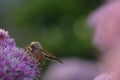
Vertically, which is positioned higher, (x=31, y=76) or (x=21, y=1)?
(x=21, y=1)

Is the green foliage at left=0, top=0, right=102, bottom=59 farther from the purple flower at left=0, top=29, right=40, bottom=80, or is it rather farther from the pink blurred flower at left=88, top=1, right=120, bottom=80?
the purple flower at left=0, top=29, right=40, bottom=80

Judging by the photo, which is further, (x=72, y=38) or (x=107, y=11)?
(x=72, y=38)

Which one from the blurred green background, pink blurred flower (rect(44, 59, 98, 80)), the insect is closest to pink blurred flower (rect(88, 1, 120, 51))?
the insect

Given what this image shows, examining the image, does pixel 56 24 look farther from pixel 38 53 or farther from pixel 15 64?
pixel 15 64

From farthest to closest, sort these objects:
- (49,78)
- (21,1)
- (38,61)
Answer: (21,1) < (49,78) < (38,61)

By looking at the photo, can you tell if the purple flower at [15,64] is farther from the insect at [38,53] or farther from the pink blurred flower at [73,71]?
the pink blurred flower at [73,71]

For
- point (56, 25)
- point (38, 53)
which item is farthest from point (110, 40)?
point (56, 25)

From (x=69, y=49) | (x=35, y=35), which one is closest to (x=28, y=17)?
(x=35, y=35)

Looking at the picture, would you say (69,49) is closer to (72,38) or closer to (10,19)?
(72,38)
